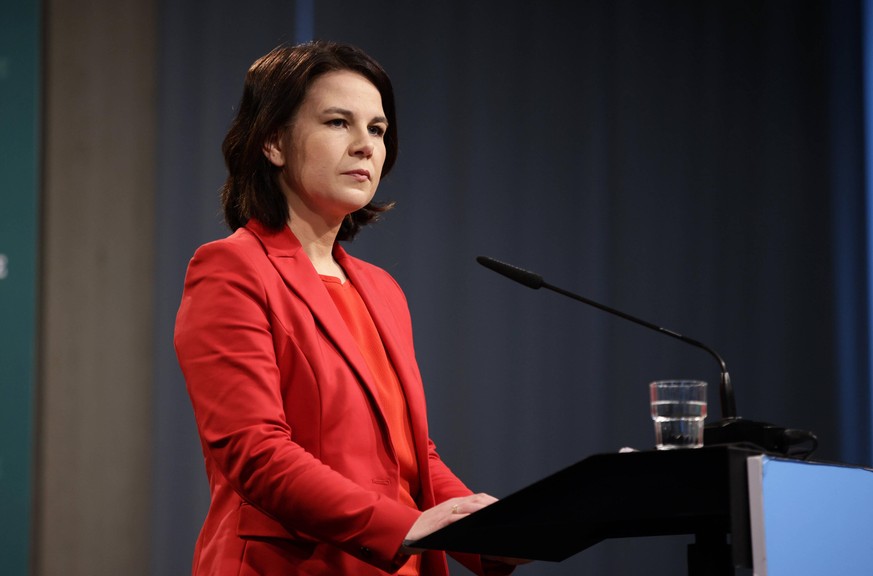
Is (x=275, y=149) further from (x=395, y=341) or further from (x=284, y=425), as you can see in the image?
(x=284, y=425)

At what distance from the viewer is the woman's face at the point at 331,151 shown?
5.80 ft

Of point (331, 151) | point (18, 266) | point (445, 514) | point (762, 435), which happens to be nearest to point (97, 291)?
point (18, 266)

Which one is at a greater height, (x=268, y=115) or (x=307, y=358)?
(x=268, y=115)

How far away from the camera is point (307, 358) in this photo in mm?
1549

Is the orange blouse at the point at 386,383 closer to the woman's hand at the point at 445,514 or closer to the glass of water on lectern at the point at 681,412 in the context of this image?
the woman's hand at the point at 445,514

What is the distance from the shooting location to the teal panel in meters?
3.18

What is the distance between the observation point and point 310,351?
1.55 metres

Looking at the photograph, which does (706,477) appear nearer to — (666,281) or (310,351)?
(310,351)

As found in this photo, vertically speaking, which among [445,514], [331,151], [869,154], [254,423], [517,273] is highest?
[869,154]

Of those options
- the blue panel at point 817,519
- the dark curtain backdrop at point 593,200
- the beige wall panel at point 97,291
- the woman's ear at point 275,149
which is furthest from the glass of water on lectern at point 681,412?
the beige wall panel at point 97,291

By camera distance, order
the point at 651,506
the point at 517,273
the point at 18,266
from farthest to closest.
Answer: the point at 18,266 < the point at 517,273 < the point at 651,506

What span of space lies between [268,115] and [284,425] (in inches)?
24.9

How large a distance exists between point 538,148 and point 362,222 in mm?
1761

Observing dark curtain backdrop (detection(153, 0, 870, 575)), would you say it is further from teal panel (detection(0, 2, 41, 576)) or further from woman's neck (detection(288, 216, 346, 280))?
woman's neck (detection(288, 216, 346, 280))
